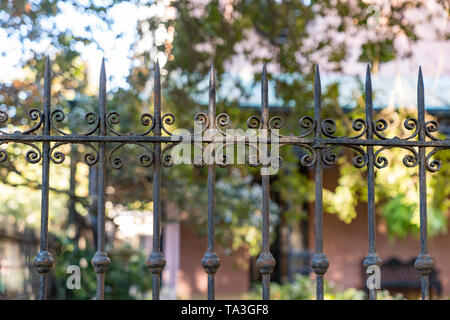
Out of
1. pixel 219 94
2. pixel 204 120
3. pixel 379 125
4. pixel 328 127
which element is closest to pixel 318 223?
pixel 328 127

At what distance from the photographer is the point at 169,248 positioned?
10164mm

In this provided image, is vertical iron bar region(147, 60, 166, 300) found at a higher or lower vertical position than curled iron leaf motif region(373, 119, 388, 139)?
lower

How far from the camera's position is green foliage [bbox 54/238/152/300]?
6348mm

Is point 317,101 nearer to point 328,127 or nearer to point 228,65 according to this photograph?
point 328,127

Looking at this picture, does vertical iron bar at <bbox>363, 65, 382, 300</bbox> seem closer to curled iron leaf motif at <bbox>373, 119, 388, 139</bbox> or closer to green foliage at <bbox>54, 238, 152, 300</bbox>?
curled iron leaf motif at <bbox>373, 119, 388, 139</bbox>

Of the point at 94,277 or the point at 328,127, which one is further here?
the point at 94,277

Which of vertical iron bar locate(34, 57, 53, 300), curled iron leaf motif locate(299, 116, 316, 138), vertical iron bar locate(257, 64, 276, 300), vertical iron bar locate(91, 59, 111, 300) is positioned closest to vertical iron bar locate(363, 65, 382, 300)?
curled iron leaf motif locate(299, 116, 316, 138)

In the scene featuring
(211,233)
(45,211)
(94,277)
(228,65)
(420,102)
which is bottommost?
(94,277)

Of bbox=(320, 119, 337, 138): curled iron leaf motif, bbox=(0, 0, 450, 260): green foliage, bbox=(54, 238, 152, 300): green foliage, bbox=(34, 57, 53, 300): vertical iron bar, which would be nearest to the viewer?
bbox=(34, 57, 53, 300): vertical iron bar

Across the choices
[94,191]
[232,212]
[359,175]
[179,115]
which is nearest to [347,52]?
[359,175]

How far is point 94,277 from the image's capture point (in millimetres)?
6359

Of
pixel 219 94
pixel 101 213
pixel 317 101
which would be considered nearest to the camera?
pixel 101 213

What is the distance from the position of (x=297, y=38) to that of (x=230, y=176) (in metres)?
2.24

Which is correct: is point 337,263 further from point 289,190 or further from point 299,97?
point 299,97
